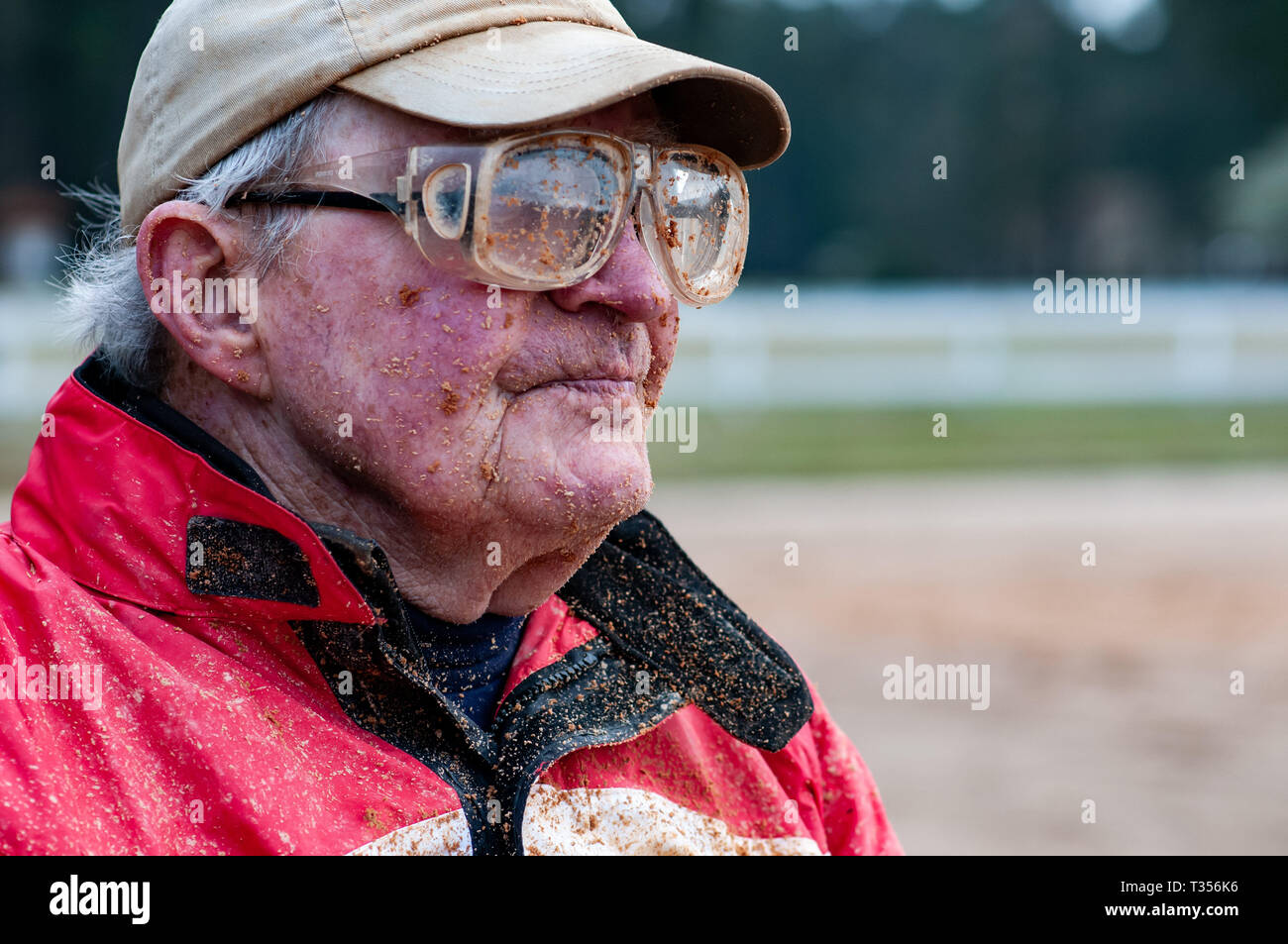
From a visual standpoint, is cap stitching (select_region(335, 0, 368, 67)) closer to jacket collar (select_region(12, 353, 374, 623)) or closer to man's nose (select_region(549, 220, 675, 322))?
man's nose (select_region(549, 220, 675, 322))

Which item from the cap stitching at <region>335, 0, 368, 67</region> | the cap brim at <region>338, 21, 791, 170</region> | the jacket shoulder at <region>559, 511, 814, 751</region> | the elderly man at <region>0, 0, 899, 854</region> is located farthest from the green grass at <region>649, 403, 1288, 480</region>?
the cap stitching at <region>335, 0, 368, 67</region>

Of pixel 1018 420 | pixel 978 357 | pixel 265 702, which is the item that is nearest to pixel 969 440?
pixel 1018 420

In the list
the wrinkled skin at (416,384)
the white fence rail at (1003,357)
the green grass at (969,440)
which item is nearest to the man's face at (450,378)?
the wrinkled skin at (416,384)

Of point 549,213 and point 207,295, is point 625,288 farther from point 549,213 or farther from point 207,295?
point 207,295

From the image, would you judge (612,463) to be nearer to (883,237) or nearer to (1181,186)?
(883,237)

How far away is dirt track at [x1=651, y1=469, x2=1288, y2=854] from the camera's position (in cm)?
545

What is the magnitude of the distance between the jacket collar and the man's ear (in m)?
0.14

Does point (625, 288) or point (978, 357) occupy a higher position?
point (978, 357)

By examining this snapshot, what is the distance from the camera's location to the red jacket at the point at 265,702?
4.81ft

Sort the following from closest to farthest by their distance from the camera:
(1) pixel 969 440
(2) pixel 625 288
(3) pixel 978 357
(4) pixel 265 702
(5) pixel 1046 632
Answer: (4) pixel 265 702, (2) pixel 625 288, (5) pixel 1046 632, (1) pixel 969 440, (3) pixel 978 357

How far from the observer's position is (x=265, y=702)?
5.27ft

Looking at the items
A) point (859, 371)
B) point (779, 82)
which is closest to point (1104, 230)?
point (779, 82)

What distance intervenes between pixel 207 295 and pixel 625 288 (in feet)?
1.68

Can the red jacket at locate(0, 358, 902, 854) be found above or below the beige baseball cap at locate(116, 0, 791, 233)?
below
